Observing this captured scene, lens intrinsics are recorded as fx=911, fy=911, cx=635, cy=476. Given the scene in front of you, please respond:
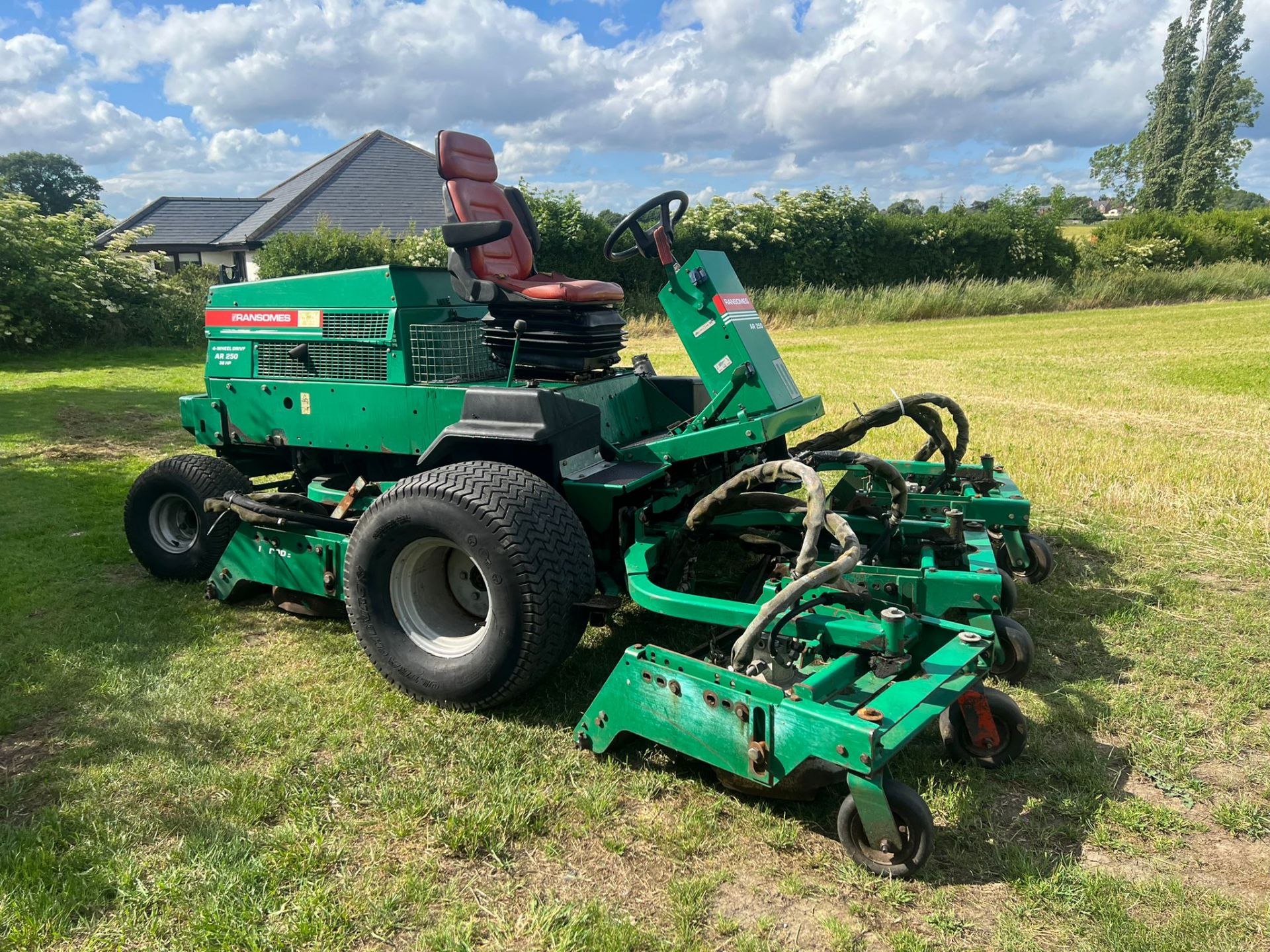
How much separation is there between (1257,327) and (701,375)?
18.8 metres

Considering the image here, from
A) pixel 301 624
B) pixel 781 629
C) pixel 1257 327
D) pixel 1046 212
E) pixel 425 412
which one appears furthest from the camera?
pixel 1046 212

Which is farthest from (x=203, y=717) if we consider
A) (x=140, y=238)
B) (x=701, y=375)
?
(x=140, y=238)

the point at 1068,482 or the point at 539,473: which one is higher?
the point at 539,473

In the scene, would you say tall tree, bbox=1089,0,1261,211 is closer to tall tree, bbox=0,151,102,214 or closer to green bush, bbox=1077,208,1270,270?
green bush, bbox=1077,208,1270,270

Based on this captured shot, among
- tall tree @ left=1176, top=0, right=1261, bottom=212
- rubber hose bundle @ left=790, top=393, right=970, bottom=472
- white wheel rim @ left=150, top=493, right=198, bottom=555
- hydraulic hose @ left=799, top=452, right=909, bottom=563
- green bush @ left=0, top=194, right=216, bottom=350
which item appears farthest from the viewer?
tall tree @ left=1176, top=0, right=1261, bottom=212

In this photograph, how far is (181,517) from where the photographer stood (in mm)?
5379

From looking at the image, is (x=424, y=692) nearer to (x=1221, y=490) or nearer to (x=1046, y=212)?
(x=1221, y=490)

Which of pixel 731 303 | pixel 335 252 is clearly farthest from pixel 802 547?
pixel 335 252

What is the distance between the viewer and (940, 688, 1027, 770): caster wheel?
3.13 metres

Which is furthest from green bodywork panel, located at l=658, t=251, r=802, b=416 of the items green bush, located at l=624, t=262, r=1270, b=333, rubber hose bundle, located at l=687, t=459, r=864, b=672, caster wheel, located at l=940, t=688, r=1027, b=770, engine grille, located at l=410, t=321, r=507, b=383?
green bush, located at l=624, t=262, r=1270, b=333

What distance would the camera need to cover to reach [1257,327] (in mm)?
18484

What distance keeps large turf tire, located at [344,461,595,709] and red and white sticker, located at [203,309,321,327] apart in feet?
4.50

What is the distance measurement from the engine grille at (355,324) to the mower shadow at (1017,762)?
181 cm

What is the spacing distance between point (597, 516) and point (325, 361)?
171cm
